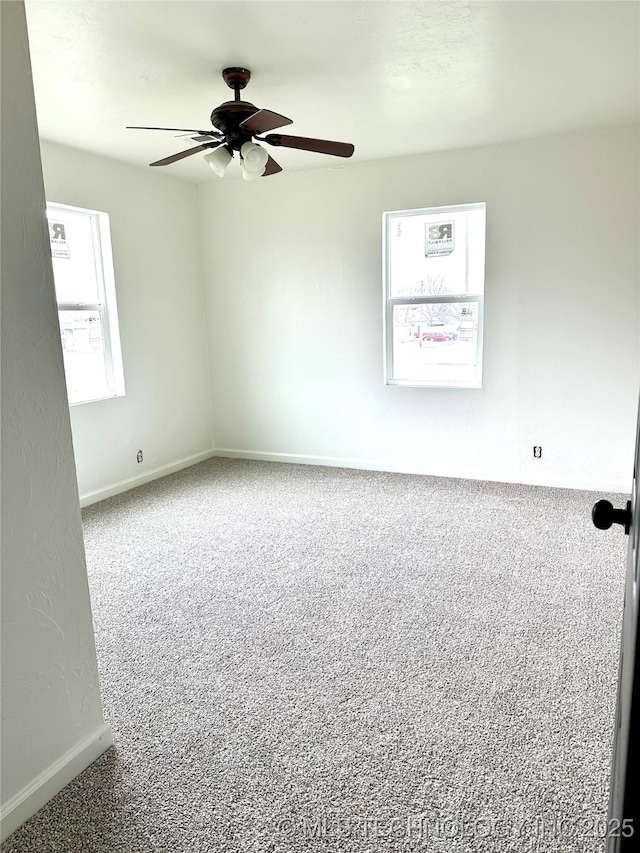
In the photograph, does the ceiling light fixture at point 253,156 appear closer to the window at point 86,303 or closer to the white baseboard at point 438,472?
the window at point 86,303

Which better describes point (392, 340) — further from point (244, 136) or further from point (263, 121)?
point (263, 121)

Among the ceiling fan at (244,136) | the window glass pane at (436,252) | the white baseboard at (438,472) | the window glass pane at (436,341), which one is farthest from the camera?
the window glass pane at (436,341)

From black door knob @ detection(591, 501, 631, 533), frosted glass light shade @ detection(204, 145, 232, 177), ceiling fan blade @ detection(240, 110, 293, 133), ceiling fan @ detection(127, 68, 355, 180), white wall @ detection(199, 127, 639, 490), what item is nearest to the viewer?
black door knob @ detection(591, 501, 631, 533)

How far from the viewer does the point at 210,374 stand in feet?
18.0

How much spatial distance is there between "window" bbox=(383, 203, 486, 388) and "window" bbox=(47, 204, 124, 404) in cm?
221

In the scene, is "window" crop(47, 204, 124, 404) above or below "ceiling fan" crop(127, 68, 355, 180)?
below

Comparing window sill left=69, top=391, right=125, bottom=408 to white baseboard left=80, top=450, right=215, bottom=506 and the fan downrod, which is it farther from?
the fan downrod

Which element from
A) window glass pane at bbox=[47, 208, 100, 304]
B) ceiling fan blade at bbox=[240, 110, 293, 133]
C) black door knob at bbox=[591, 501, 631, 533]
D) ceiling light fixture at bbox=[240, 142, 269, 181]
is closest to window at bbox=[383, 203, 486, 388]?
ceiling light fixture at bbox=[240, 142, 269, 181]

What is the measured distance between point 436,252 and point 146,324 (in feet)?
8.02

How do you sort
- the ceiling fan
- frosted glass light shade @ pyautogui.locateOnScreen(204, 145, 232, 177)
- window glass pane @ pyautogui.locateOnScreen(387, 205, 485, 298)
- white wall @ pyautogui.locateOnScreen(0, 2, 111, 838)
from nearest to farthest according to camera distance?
white wall @ pyautogui.locateOnScreen(0, 2, 111, 838) → the ceiling fan → frosted glass light shade @ pyautogui.locateOnScreen(204, 145, 232, 177) → window glass pane @ pyautogui.locateOnScreen(387, 205, 485, 298)

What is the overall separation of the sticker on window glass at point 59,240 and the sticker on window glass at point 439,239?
2730mm

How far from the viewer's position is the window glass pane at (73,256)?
4.01 meters

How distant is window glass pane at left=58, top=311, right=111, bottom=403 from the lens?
4.16 m

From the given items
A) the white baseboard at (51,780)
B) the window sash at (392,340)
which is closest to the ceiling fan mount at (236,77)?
the window sash at (392,340)
